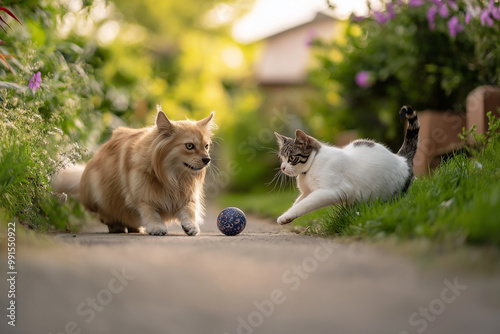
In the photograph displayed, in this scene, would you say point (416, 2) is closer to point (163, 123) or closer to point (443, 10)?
point (443, 10)

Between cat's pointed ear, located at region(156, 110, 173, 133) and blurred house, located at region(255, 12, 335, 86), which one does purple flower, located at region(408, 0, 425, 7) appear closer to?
cat's pointed ear, located at region(156, 110, 173, 133)

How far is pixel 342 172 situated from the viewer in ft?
12.5

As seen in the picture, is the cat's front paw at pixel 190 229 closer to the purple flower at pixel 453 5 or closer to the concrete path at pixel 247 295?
the concrete path at pixel 247 295

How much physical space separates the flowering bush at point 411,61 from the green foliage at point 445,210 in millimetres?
1873

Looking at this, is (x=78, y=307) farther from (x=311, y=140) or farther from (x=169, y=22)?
(x=169, y=22)

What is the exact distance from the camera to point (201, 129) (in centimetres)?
410

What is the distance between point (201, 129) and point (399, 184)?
160 cm

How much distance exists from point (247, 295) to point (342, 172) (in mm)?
1788

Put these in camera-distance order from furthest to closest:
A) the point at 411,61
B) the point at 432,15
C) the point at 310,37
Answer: the point at 310,37 → the point at 411,61 → the point at 432,15

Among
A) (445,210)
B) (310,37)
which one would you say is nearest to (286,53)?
(310,37)

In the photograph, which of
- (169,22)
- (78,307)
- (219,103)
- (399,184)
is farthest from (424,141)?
(169,22)

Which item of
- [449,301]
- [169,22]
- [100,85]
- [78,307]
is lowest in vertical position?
[449,301]

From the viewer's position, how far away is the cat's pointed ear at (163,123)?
3926mm

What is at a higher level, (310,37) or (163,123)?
(310,37)
